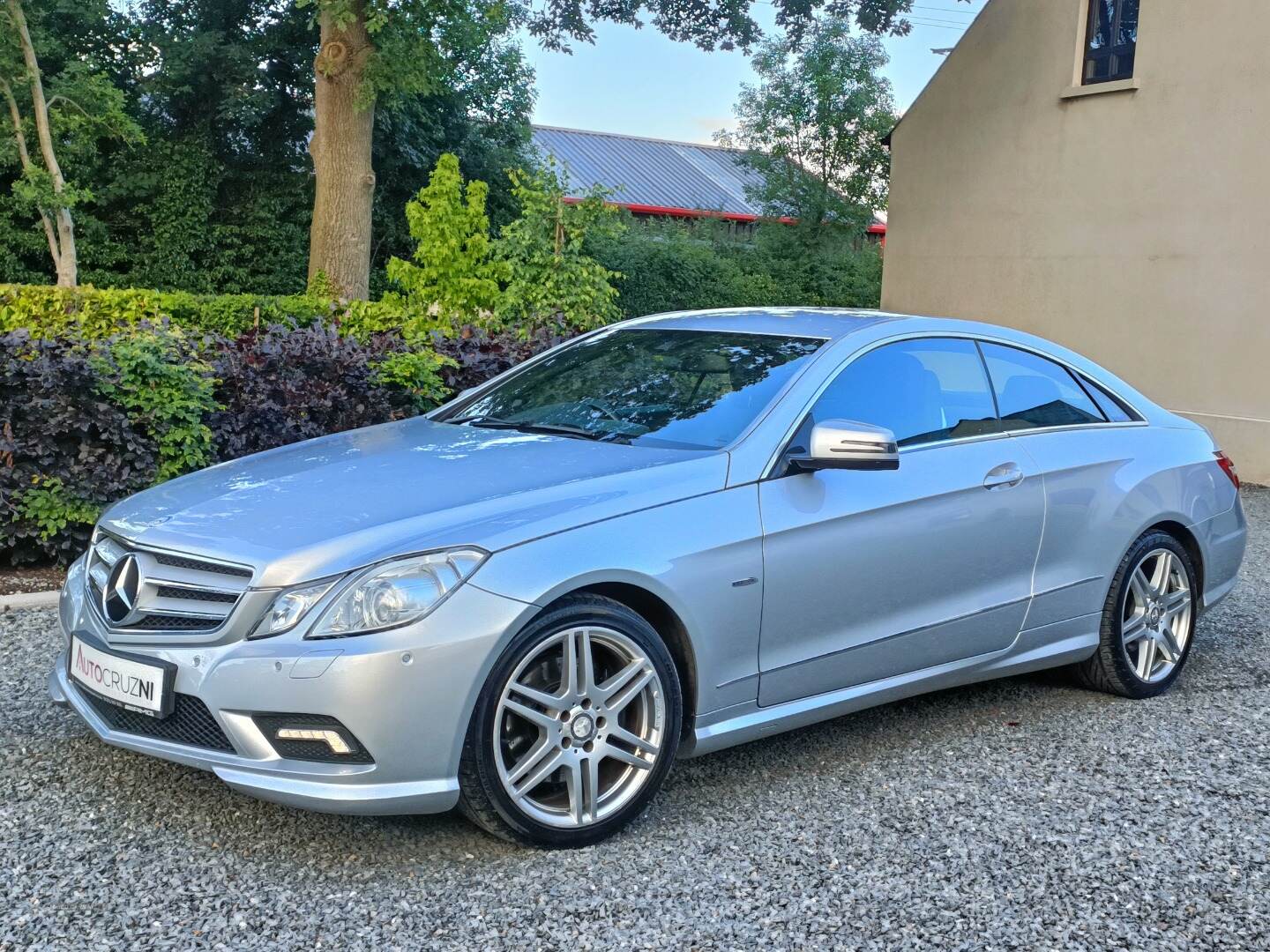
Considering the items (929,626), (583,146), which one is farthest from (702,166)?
(929,626)

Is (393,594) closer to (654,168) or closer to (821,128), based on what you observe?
(821,128)

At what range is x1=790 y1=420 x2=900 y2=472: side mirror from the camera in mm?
3910

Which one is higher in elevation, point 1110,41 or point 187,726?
point 1110,41

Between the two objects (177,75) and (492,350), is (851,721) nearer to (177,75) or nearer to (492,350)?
(492,350)

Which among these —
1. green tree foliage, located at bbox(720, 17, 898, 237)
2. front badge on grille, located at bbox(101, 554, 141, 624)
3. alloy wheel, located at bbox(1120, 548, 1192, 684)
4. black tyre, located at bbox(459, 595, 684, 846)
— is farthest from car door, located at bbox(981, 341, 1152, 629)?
green tree foliage, located at bbox(720, 17, 898, 237)

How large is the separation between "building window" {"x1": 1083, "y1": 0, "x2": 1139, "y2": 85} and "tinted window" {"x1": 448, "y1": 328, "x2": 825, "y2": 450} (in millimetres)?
11052

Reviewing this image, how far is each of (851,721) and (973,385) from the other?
4.39ft

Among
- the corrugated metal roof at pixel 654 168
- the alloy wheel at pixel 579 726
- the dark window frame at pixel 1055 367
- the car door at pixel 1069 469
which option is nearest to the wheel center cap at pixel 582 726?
the alloy wheel at pixel 579 726

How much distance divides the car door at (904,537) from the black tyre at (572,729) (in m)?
0.45

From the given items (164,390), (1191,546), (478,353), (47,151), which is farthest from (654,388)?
(47,151)

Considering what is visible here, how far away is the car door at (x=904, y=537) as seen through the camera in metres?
3.99

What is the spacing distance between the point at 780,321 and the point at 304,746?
2464 millimetres

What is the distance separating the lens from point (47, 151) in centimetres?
2308

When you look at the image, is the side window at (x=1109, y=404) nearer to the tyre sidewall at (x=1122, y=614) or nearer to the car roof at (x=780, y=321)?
the tyre sidewall at (x=1122, y=614)
